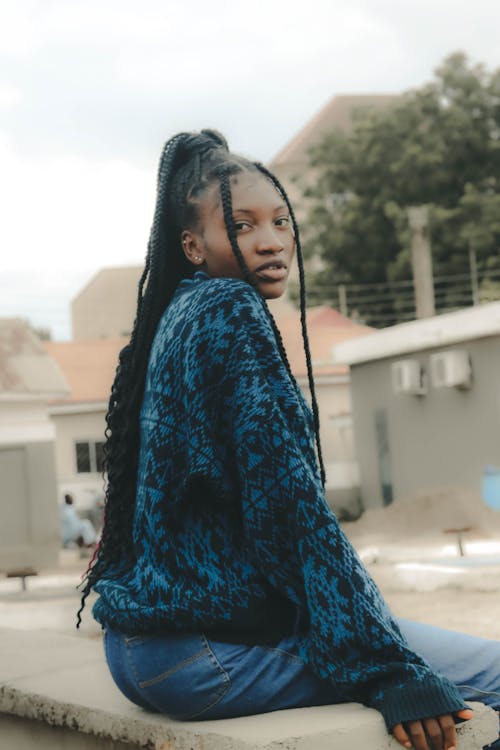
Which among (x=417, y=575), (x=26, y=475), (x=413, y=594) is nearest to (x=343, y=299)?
(x=26, y=475)

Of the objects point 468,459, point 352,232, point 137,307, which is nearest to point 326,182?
point 352,232

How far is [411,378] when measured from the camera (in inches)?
769

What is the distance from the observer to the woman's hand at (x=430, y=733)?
6.51 feet

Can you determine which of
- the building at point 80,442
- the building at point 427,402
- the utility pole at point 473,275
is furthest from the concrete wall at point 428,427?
the utility pole at point 473,275

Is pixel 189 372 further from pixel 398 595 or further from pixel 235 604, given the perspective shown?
pixel 398 595

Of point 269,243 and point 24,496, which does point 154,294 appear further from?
point 24,496

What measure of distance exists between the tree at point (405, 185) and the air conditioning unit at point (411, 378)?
14.4 m

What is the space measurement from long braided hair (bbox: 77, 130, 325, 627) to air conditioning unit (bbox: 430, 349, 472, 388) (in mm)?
15961

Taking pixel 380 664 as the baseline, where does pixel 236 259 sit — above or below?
above

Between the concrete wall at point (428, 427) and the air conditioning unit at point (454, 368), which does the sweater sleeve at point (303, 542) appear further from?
the air conditioning unit at point (454, 368)

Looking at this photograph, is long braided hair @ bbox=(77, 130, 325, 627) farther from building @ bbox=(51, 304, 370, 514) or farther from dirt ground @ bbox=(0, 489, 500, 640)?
building @ bbox=(51, 304, 370, 514)

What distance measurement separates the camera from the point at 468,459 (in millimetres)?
18672

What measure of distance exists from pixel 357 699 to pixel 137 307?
3.13 feet

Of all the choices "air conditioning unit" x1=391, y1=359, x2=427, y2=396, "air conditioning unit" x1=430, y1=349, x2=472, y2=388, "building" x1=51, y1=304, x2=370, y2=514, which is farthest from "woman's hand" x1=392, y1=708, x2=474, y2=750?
"building" x1=51, y1=304, x2=370, y2=514
